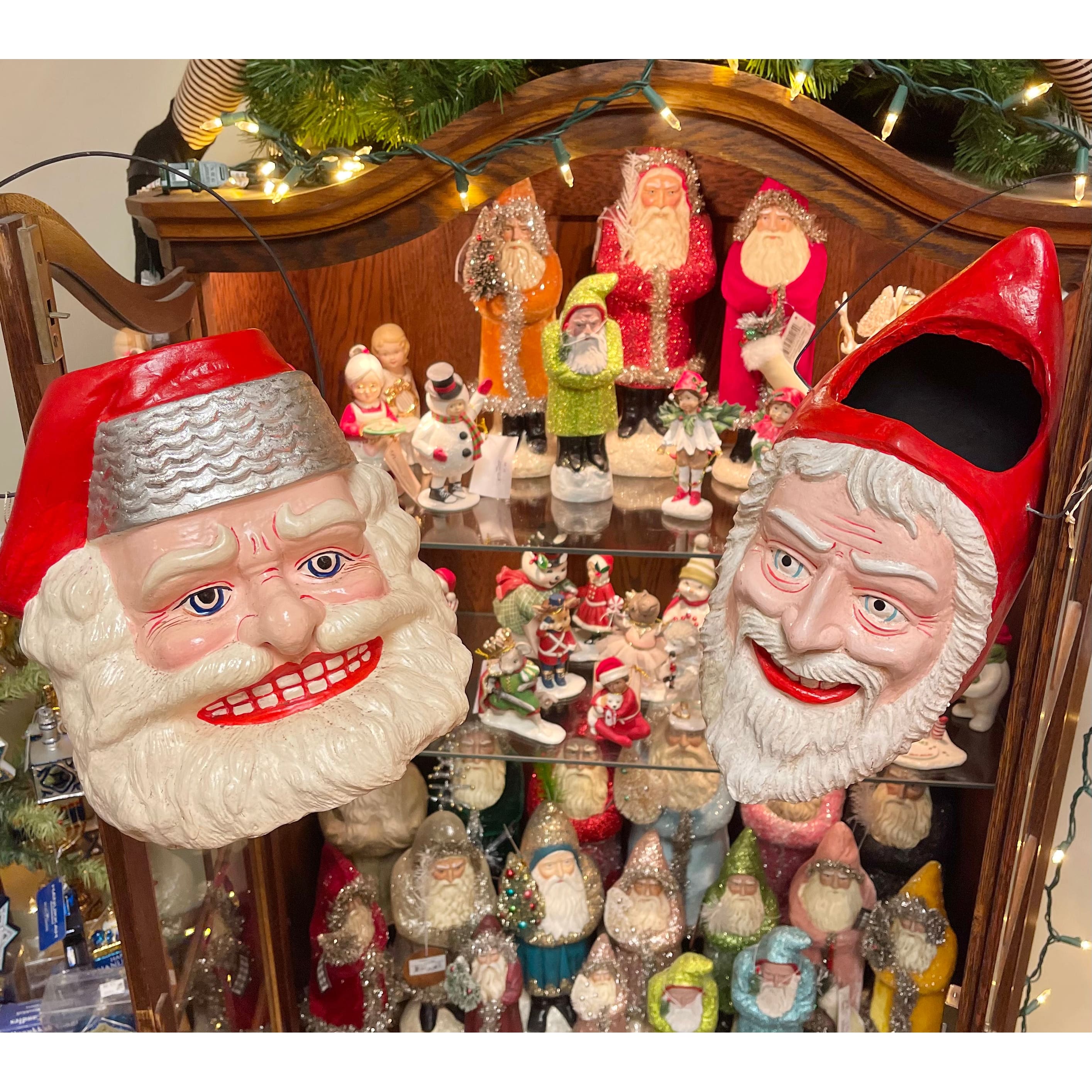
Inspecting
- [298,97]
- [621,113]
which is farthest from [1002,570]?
[298,97]

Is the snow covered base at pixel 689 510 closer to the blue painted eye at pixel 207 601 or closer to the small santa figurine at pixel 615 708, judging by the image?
the small santa figurine at pixel 615 708

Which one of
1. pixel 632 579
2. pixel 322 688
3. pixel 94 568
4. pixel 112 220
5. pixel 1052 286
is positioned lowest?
pixel 632 579

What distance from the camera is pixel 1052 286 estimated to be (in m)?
1.06

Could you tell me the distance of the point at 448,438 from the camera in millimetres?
1711

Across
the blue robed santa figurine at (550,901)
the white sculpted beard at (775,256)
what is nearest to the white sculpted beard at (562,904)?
the blue robed santa figurine at (550,901)

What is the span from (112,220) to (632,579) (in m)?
1.15

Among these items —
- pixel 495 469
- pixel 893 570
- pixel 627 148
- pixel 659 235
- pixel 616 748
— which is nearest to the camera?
pixel 893 570

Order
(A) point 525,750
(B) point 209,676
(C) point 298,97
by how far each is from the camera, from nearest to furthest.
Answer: (B) point 209,676 < (C) point 298,97 < (A) point 525,750

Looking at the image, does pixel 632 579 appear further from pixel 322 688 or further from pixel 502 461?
pixel 322 688

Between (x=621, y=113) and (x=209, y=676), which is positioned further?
(x=621, y=113)

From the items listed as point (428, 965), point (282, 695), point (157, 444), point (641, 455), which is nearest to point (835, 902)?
point (428, 965)

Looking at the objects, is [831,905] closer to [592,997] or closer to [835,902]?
[835,902]

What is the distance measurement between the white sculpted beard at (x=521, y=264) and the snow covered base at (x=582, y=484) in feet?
0.98

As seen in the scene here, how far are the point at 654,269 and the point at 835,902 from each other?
3.79ft
